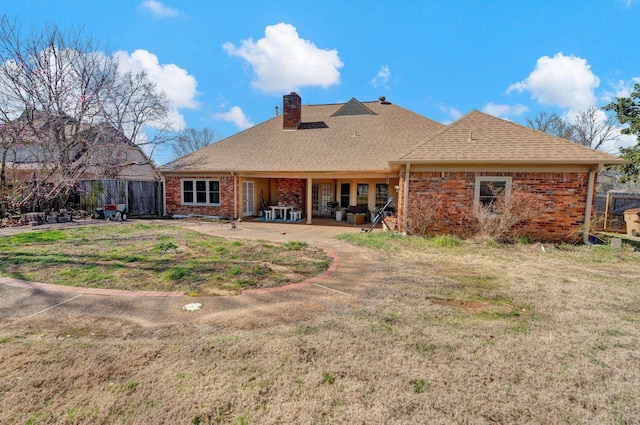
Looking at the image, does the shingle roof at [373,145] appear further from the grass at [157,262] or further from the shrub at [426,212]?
the grass at [157,262]

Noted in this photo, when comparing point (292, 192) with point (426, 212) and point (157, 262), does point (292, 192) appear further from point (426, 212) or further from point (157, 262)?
point (157, 262)

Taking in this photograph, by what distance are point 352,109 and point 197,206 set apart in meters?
9.91

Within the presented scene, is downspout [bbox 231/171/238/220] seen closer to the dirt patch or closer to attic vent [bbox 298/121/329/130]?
attic vent [bbox 298/121/329/130]

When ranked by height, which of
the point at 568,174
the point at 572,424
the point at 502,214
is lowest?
the point at 572,424

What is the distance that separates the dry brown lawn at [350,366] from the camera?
2.23 metres

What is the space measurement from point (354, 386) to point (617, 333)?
3.19m

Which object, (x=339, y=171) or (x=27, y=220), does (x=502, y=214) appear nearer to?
(x=339, y=171)

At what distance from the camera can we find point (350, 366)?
279 cm

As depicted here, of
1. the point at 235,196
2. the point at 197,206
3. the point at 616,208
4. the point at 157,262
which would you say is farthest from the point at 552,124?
the point at 157,262

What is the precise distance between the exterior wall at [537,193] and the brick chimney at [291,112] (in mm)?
9561

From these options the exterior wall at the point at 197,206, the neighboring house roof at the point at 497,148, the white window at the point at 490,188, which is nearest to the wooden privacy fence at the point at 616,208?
the neighboring house roof at the point at 497,148

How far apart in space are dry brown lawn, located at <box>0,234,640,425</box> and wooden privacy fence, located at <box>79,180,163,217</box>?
1346 centimetres

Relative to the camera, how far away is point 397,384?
254 centimetres

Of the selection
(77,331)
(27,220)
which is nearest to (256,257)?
(77,331)
